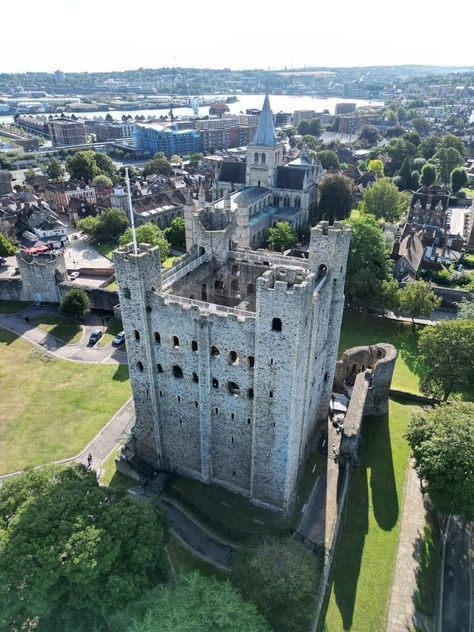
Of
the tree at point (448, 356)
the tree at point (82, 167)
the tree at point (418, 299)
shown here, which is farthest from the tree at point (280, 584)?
the tree at point (82, 167)

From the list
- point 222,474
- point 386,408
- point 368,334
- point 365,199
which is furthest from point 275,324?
point 365,199

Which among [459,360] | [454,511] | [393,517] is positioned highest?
[459,360]

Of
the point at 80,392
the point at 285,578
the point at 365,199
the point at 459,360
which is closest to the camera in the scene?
the point at 285,578

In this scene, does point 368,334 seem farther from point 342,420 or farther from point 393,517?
point 393,517

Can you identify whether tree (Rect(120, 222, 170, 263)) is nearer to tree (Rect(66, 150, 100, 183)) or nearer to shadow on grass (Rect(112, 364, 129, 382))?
shadow on grass (Rect(112, 364, 129, 382))

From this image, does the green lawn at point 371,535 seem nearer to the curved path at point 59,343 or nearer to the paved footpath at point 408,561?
the paved footpath at point 408,561

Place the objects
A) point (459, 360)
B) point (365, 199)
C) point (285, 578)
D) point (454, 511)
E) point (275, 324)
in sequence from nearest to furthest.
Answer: point (285, 578), point (275, 324), point (454, 511), point (459, 360), point (365, 199)

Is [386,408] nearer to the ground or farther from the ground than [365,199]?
nearer to the ground
